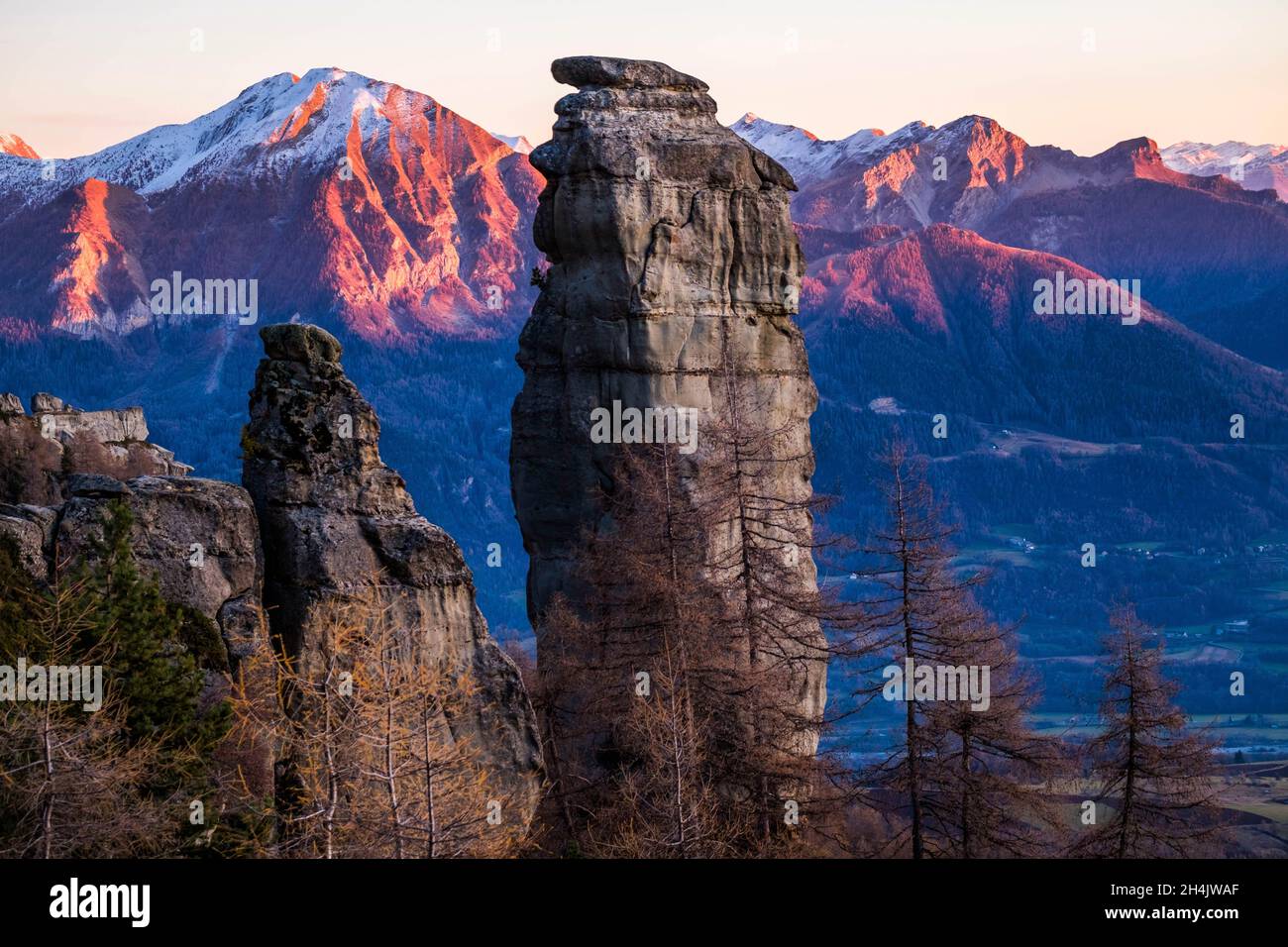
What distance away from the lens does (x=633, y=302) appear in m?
60.2

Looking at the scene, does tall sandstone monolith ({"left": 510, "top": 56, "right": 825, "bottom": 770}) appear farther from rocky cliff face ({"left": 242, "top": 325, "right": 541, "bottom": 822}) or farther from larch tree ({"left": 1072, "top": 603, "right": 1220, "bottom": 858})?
rocky cliff face ({"left": 242, "top": 325, "right": 541, "bottom": 822})

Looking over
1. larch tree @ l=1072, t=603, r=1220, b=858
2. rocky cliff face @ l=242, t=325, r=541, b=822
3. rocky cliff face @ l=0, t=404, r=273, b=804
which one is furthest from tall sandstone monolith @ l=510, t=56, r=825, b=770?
rocky cliff face @ l=0, t=404, r=273, b=804

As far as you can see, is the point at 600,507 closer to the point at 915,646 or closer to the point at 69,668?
the point at 915,646

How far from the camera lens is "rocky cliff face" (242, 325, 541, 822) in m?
32.3

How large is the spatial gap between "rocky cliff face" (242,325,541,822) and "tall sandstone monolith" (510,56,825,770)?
80.5ft

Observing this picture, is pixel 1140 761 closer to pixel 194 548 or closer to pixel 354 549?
pixel 354 549

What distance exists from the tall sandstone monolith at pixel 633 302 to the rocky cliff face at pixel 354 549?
24546 mm

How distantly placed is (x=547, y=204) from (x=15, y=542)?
33.2 m

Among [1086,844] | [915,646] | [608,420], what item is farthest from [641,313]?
[1086,844]

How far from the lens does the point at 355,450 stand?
33562 millimetres

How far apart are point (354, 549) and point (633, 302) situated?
93.9 feet

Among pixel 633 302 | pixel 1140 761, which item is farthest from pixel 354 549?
pixel 633 302

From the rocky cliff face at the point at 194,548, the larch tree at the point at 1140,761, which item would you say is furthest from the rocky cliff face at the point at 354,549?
the larch tree at the point at 1140,761

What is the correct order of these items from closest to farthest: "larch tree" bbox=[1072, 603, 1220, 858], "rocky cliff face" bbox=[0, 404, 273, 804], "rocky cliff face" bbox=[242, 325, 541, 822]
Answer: "rocky cliff face" bbox=[0, 404, 273, 804], "rocky cliff face" bbox=[242, 325, 541, 822], "larch tree" bbox=[1072, 603, 1220, 858]
